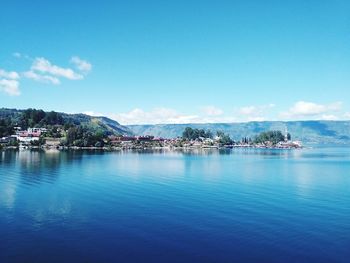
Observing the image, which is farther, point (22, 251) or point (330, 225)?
point (330, 225)

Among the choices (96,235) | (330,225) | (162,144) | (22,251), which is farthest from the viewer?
(162,144)

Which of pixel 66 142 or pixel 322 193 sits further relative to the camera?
pixel 66 142

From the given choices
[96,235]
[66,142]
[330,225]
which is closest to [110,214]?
[96,235]

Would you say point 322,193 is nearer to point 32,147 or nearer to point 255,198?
point 255,198

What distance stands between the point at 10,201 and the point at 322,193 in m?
28.2

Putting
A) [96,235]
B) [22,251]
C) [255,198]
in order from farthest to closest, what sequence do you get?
[255,198], [96,235], [22,251]

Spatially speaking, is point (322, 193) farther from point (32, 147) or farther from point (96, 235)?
point (32, 147)

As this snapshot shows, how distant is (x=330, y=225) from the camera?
22.0 meters

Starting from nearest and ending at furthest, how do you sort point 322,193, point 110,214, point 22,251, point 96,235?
point 22,251, point 96,235, point 110,214, point 322,193

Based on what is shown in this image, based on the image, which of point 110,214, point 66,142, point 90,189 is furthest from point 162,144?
point 110,214

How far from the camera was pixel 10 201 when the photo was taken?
92.2 feet

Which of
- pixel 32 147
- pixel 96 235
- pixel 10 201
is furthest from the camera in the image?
pixel 32 147

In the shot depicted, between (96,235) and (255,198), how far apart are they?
16276 millimetres

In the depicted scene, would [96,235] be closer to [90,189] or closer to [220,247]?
[220,247]
